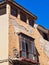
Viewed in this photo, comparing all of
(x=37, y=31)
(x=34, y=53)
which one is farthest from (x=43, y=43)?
(x=34, y=53)

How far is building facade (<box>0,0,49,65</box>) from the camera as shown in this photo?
19406 millimetres

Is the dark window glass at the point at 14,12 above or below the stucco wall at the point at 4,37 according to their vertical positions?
above

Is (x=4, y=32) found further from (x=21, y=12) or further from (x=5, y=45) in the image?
(x=21, y=12)

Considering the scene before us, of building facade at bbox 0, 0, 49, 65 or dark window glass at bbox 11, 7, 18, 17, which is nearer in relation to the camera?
building facade at bbox 0, 0, 49, 65

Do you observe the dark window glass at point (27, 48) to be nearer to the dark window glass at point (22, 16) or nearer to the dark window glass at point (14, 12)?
the dark window glass at point (14, 12)

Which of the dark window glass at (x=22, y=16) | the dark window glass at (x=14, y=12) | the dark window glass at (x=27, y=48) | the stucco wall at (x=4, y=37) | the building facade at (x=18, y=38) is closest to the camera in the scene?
the stucco wall at (x=4, y=37)

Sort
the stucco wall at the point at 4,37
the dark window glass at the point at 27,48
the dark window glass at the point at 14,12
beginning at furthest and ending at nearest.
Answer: the dark window glass at the point at 14,12 → the dark window glass at the point at 27,48 → the stucco wall at the point at 4,37

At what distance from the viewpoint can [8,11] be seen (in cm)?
2120

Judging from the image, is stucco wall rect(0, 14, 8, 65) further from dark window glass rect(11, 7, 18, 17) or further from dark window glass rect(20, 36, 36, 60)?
dark window glass rect(20, 36, 36, 60)

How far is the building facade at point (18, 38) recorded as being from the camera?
19.4m

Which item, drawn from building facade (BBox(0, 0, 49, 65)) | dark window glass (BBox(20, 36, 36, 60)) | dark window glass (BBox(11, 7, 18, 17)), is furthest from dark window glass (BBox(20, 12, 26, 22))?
dark window glass (BBox(20, 36, 36, 60))

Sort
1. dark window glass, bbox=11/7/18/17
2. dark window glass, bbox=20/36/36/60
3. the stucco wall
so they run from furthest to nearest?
dark window glass, bbox=11/7/18/17 → dark window glass, bbox=20/36/36/60 → the stucco wall

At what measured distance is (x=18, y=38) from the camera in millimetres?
20625

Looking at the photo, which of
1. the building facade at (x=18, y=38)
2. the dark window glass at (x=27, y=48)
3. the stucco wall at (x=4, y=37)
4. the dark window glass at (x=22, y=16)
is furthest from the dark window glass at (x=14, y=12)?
the dark window glass at (x=27, y=48)
